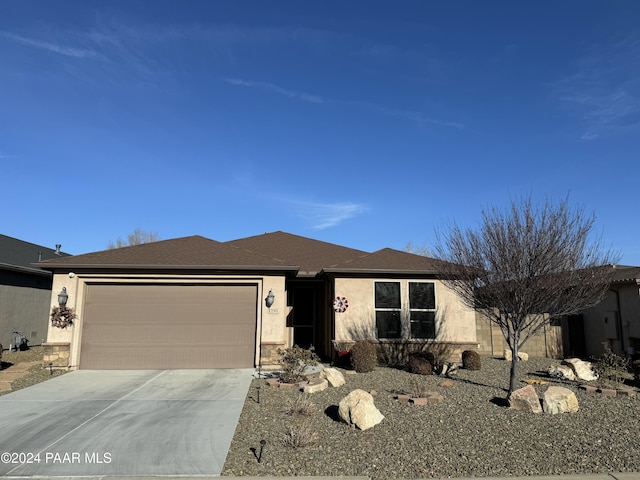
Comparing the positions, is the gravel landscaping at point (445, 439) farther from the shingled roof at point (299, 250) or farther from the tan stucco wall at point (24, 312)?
the tan stucco wall at point (24, 312)

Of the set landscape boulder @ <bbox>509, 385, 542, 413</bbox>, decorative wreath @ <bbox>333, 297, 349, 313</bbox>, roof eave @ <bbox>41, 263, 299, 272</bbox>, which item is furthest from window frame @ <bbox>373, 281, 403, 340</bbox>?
landscape boulder @ <bbox>509, 385, 542, 413</bbox>

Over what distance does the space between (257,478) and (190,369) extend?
7.78 metres

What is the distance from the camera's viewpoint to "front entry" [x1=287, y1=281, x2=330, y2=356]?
48.9 ft

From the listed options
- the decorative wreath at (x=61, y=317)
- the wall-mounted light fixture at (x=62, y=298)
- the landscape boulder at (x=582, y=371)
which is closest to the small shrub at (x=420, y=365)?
the landscape boulder at (x=582, y=371)

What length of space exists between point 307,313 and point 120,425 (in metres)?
9.00

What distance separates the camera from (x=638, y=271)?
13719mm

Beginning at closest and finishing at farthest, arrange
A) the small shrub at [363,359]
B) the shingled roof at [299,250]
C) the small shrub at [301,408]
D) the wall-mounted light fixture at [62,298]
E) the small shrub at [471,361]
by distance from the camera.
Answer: the small shrub at [301,408] → the small shrub at [363,359] → the wall-mounted light fixture at [62,298] → the small shrub at [471,361] → the shingled roof at [299,250]

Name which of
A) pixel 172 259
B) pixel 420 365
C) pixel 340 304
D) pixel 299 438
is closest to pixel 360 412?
pixel 299 438

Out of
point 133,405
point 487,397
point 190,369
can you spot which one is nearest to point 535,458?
point 487,397

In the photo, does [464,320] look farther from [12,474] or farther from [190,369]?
[12,474]

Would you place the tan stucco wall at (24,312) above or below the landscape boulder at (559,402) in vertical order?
above

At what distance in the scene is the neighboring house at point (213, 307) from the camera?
11.8 m

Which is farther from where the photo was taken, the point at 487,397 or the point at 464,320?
the point at 464,320

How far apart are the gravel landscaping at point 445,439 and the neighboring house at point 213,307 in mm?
3903
